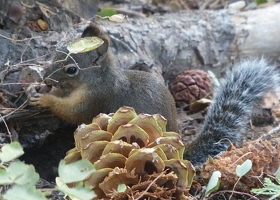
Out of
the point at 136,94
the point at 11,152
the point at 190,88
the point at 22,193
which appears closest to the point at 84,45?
the point at 136,94

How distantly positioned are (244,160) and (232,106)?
2.35 ft

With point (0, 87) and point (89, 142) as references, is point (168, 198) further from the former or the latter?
point (0, 87)

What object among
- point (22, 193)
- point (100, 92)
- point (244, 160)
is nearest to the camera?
point (22, 193)

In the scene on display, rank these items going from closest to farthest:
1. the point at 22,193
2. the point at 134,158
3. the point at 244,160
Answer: the point at 22,193, the point at 134,158, the point at 244,160

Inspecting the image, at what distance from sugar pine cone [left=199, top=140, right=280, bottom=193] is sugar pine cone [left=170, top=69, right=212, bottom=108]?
1.24m

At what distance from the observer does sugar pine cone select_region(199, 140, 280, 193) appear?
1837 millimetres

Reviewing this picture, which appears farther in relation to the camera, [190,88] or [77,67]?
[190,88]

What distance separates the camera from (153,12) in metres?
3.73

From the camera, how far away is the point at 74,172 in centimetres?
127

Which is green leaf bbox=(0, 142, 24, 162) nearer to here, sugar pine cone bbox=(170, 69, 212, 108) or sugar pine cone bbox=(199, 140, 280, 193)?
sugar pine cone bbox=(199, 140, 280, 193)

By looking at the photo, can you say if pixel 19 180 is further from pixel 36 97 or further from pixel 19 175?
pixel 36 97

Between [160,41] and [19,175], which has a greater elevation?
[19,175]

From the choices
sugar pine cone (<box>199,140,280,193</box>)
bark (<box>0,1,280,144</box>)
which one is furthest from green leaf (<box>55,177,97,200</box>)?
bark (<box>0,1,280,144</box>)

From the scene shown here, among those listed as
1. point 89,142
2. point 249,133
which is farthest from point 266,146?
point 249,133
